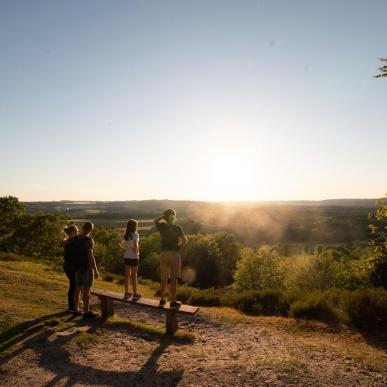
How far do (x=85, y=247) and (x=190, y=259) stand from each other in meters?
39.0

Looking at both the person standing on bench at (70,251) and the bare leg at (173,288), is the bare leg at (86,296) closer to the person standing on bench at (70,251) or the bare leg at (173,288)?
the person standing on bench at (70,251)

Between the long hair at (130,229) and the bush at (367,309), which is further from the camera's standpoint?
the bush at (367,309)

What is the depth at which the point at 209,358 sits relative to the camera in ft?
24.4

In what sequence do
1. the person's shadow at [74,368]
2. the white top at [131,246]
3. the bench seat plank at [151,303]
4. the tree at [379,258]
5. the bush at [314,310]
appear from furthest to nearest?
1. the tree at [379,258]
2. the bush at [314,310]
3. the white top at [131,246]
4. the bench seat plank at [151,303]
5. the person's shadow at [74,368]

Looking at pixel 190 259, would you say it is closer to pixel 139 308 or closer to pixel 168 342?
pixel 139 308

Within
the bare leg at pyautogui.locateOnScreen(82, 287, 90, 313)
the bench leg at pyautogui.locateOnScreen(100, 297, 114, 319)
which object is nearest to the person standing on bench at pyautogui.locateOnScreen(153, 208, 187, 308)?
the bench leg at pyautogui.locateOnScreen(100, 297, 114, 319)

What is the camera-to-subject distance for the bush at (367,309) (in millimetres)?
9796

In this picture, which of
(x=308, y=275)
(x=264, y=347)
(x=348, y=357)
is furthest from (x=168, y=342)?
Result: (x=308, y=275)

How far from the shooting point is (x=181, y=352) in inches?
303

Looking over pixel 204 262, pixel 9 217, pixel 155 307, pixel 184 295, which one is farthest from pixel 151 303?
pixel 204 262

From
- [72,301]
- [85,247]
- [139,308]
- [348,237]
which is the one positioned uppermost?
[85,247]

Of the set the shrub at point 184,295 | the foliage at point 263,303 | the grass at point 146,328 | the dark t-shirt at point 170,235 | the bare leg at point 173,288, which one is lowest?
the shrub at point 184,295

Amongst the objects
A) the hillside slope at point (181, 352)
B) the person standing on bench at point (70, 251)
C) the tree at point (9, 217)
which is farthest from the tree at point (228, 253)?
the person standing on bench at point (70, 251)

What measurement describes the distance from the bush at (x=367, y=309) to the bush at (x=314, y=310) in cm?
47
